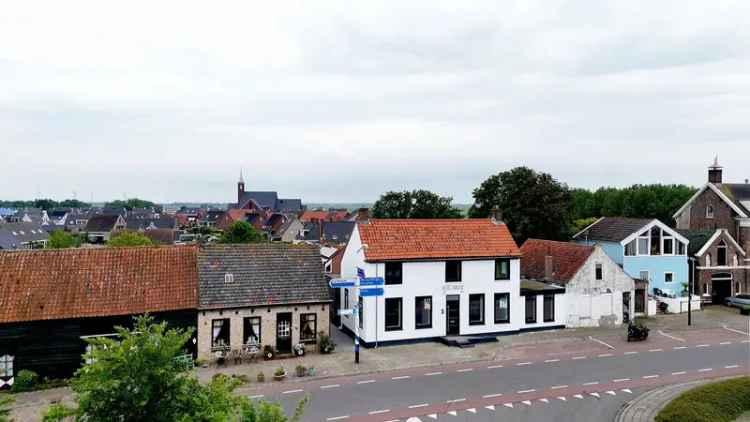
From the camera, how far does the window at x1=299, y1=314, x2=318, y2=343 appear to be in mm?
28047

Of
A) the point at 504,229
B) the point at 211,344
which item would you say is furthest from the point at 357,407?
the point at 504,229

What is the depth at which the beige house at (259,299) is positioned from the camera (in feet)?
86.5

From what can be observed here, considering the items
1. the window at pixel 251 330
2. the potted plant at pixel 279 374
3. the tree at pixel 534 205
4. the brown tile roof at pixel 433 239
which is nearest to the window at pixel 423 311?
the brown tile roof at pixel 433 239

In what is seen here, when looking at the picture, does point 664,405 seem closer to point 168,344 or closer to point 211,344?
point 168,344

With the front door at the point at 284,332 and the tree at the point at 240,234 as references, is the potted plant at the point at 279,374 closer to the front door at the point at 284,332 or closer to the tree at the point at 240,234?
the front door at the point at 284,332

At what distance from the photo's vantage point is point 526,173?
53.5 m

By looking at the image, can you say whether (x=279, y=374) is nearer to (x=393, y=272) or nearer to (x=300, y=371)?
(x=300, y=371)

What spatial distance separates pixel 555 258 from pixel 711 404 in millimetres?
18242

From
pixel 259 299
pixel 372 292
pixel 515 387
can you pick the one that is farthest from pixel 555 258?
pixel 259 299

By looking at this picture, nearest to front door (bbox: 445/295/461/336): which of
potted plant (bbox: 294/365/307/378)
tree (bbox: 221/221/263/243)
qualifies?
potted plant (bbox: 294/365/307/378)

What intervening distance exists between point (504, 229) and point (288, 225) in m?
78.4

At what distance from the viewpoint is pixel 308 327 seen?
28.2 m

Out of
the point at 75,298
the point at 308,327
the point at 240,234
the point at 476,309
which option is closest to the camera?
the point at 75,298

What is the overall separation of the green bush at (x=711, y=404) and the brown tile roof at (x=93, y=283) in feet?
69.0
